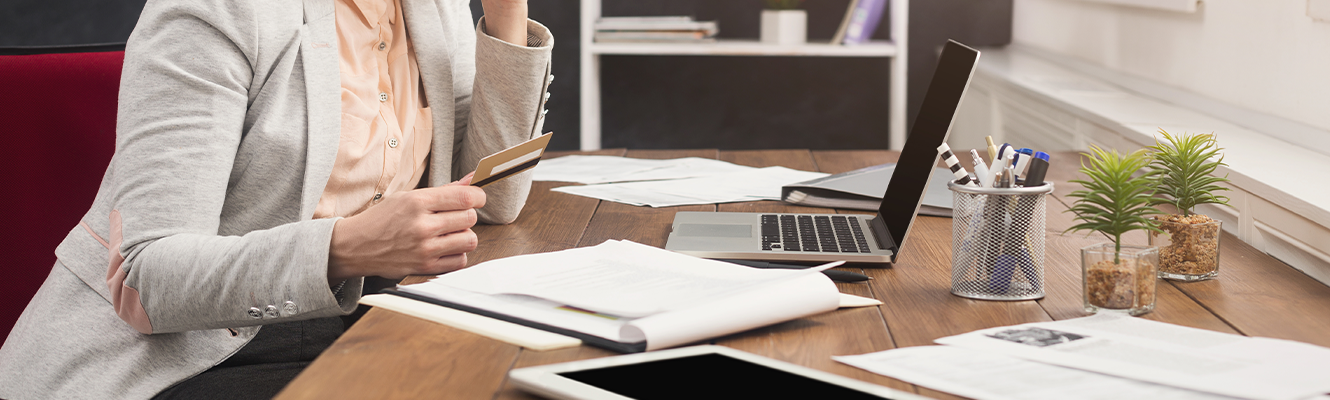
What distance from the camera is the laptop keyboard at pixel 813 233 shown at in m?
0.95

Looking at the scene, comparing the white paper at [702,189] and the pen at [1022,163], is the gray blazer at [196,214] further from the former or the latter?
the pen at [1022,163]

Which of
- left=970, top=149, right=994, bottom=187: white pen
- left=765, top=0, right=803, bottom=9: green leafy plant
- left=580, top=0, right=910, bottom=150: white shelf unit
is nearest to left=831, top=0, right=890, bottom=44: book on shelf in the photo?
left=580, top=0, right=910, bottom=150: white shelf unit

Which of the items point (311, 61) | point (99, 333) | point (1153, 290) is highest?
point (311, 61)

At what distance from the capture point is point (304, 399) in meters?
0.55

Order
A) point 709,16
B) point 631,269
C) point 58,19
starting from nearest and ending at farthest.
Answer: point 631,269
point 58,19
point 709,16

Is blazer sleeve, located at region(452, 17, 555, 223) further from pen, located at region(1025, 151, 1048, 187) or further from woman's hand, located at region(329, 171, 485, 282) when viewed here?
pen, located at region(1025, 151, 1048, 187)

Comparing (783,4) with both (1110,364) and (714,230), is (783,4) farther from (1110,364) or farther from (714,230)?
(1110,364)

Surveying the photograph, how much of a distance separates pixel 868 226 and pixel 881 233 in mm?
59

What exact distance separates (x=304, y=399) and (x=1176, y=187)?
75 centimetres

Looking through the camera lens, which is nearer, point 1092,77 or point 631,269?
point 631,269

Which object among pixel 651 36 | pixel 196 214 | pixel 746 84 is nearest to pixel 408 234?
pixel 196 214

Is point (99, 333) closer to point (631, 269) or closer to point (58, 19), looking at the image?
point (631, 269)

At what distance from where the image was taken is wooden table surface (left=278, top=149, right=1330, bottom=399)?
0.59 metres

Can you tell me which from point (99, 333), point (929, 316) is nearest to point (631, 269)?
point (929, 316)
